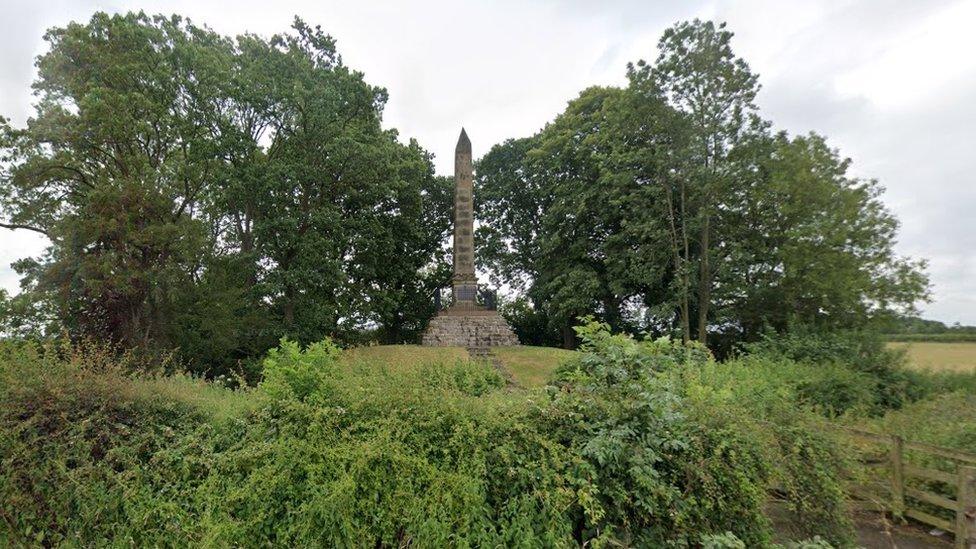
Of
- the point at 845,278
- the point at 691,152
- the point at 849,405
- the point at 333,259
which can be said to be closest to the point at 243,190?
the point at 333,259

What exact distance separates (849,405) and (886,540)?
465cm

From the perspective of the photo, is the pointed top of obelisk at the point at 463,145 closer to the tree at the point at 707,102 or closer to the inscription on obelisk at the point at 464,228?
the inscription on obelisk at the point at 464,228

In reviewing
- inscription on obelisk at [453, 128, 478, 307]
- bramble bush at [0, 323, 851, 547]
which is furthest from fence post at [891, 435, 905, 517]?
inscription on obelisk at [453, 128, 478, 307]

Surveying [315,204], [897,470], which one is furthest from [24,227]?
[897,470]

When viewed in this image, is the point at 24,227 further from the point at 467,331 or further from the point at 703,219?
the point at 703,219

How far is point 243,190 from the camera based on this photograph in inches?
617

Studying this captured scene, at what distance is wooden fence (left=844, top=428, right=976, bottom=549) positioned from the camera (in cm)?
430

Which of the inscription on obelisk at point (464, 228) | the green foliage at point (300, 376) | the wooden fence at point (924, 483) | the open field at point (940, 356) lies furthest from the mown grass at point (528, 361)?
the green foliage at point (300, 376)

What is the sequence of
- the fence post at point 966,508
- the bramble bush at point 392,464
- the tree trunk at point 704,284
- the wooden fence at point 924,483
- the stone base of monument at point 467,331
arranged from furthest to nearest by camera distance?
the stone base of monument at point 467,331 → the tree trunk at point 704,284 → the wooden fence at point 924,483 → the fence post at point 966,508 → the bramble bush at point 392,464

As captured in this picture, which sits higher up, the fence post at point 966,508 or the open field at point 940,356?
the open field at point 940,356

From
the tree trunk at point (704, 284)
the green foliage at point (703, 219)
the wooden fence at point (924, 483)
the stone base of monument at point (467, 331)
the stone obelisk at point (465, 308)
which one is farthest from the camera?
the stone obelisk at point (465, 308)

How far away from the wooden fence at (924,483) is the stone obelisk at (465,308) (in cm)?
1351

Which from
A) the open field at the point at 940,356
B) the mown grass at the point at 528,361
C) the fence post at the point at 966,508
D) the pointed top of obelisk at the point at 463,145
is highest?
the pointed top of obelisk at the point at 463,145

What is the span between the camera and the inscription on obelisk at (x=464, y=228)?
65.3ft
